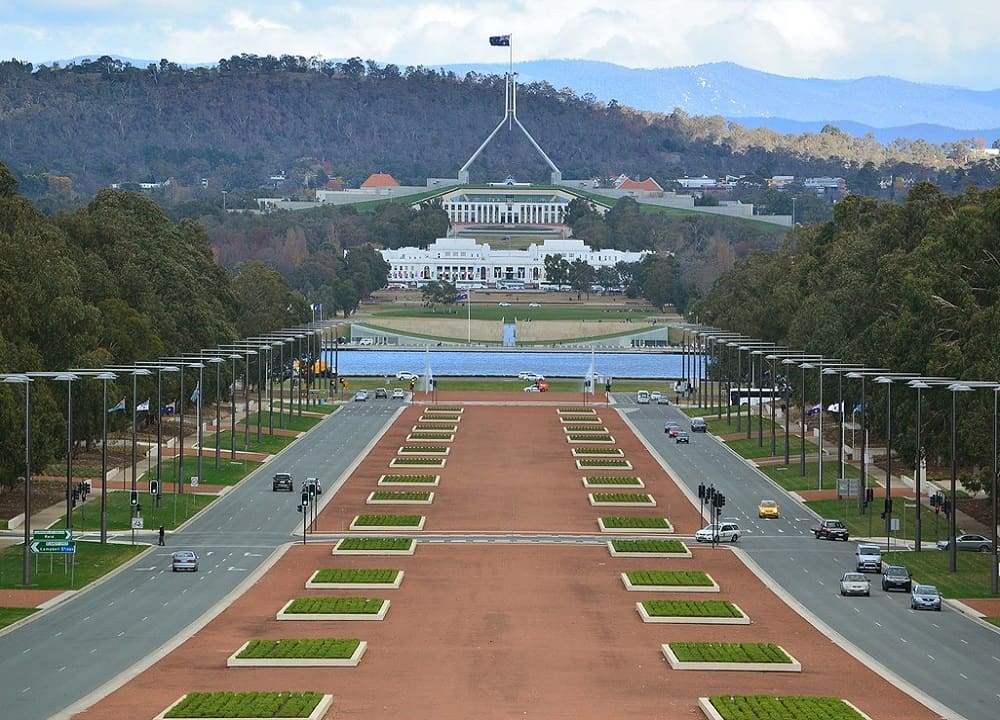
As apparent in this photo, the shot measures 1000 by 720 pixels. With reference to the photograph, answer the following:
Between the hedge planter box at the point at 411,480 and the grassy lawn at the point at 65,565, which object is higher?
the grassy lawn at the point at 65,565

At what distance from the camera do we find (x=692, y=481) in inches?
4341

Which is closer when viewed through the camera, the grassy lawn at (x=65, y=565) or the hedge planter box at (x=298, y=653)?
the hedge planter box at (x=298, y=653)

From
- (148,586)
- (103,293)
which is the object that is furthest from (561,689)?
(103,293)

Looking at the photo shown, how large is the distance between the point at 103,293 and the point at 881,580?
64677mm

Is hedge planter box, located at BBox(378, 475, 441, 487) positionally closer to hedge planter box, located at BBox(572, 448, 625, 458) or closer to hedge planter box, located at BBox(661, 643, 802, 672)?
hedge planter box, located at BBox(572, 448, 625, 458)

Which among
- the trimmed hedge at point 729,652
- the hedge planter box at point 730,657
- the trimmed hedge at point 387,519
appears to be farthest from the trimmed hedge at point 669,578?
the trimmed hedge at point 387,519

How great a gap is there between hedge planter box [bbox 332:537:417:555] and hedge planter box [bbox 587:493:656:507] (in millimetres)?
14996

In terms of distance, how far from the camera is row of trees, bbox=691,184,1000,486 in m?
91.0

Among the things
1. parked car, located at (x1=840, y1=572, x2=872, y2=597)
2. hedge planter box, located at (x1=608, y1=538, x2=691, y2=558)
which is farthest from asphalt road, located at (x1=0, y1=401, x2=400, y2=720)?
parked car, located at (x1=840, y1=572, x2=872, y2=597)

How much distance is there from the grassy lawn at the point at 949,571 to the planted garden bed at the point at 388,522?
2089 cm

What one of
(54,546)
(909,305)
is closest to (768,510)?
(909,305)

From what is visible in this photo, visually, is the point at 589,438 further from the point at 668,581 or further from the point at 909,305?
the point at 668,581

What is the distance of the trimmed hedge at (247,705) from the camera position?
2026 inches

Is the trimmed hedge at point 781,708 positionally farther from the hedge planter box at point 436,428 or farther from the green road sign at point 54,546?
the hedge planter box at point 436,428
